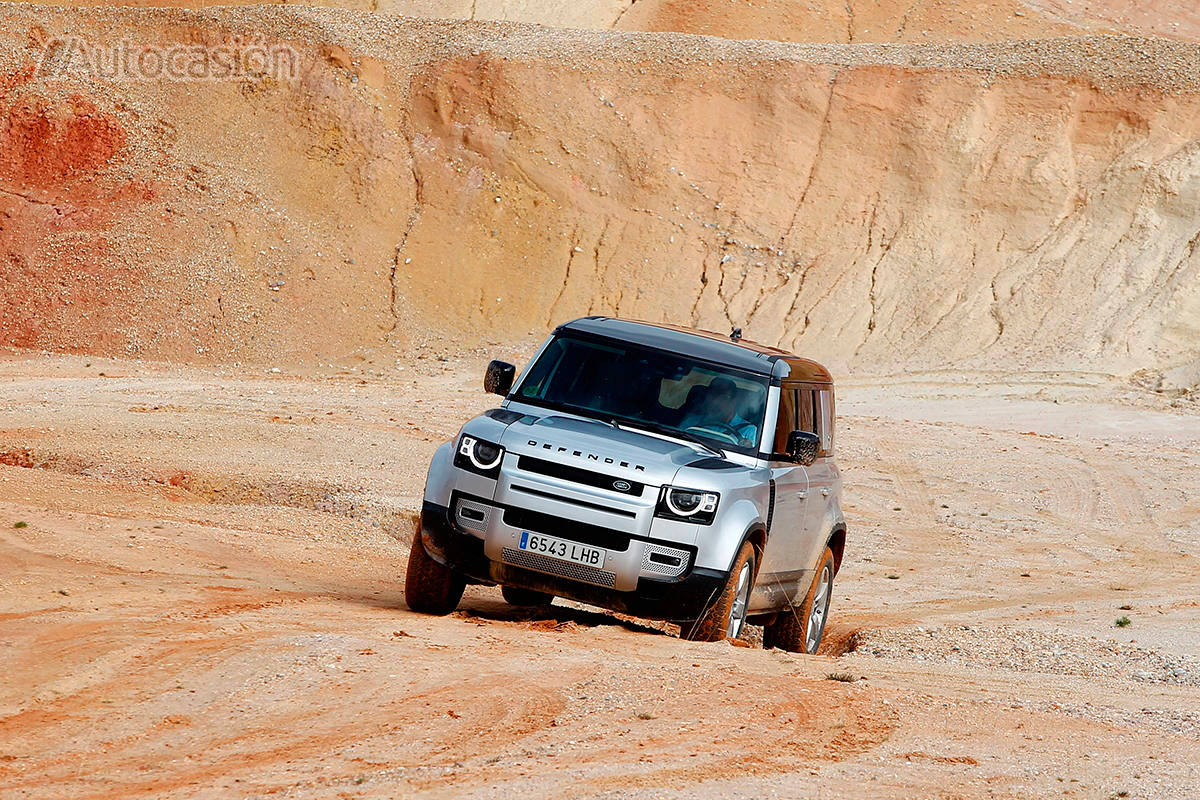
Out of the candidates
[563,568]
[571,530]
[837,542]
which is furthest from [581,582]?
[837,542]

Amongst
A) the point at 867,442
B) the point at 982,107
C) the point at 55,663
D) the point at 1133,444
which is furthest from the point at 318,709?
the point at 982,107

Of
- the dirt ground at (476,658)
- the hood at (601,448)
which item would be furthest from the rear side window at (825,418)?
the hood at (601,448)

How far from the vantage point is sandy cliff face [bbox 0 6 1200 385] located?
33094 mm

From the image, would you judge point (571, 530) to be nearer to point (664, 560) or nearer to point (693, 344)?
point (664, 560)

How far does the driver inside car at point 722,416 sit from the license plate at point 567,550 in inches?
46.9

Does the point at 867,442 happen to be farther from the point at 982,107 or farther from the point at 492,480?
the point at 982,107

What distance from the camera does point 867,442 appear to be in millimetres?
23047

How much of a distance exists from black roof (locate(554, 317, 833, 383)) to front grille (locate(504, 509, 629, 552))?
1.47 m

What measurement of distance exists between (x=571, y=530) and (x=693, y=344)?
1806mm

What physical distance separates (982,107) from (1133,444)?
15870 mm

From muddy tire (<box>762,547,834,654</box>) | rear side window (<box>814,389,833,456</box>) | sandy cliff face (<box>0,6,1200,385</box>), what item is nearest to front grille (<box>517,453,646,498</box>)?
muddy tire (<box>762,547,834,654</box>)

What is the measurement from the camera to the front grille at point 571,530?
812 cm

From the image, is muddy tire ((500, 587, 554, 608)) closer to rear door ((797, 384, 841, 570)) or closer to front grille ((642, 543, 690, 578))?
rear door ((797, 384, 841, 570))

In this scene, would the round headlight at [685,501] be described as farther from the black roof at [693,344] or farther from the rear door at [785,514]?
the black roof at [693,344]
